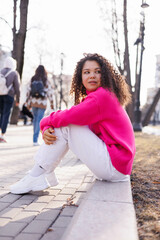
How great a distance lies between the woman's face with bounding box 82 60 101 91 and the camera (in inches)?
123

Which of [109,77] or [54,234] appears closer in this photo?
[54,234]

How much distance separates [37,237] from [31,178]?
93 cm

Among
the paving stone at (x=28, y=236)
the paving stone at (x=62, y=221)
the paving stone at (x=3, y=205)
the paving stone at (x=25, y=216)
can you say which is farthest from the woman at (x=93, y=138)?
the paving stone at (x=28, y=236)

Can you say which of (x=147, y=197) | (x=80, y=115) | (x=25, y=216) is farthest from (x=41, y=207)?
(x=147, y=197)

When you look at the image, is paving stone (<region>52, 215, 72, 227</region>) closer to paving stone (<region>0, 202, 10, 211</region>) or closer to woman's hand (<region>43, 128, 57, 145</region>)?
paving stone (<region>0, 202, 10, 211</region>)

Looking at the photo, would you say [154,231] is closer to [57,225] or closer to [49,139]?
[57,225]

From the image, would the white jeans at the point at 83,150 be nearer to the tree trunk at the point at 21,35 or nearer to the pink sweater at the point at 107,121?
the pink sweater at the point at 107,121

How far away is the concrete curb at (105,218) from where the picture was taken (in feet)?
5.48

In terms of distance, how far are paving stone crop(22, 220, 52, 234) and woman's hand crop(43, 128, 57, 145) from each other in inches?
26.9

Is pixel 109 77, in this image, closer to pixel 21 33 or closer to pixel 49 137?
pixel 49 137

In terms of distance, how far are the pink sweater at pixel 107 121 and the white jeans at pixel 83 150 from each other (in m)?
0.06

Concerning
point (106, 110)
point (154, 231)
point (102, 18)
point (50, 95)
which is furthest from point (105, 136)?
point (102, 18)

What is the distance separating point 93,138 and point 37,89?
503 cm

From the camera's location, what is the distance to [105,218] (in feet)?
6.26
